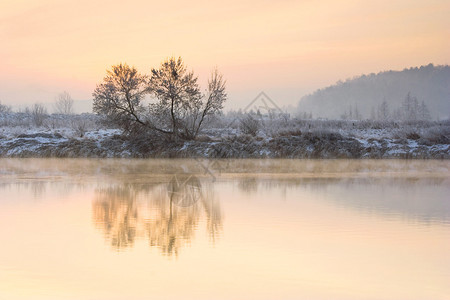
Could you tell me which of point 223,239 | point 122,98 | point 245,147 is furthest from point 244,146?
point 223,239

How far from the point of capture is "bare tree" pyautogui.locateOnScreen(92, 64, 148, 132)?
93.6ft

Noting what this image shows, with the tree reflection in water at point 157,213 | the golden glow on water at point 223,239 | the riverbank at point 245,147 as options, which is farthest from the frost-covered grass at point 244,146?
the tree reflection in water at point 157,213

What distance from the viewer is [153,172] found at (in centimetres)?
2039

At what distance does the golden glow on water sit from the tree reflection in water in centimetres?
3

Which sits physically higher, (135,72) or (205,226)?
(135,72)

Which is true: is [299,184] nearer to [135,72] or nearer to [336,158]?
[336,158]

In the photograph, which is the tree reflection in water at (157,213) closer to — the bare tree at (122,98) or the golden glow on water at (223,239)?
the golden glow on water at (223,239)

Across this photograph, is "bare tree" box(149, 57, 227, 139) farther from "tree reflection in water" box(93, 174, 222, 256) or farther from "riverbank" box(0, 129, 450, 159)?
"tree reflection in water" box(93, 174, 222, 256)

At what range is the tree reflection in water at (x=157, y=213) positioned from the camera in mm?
8859

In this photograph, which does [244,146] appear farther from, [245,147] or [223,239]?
[223,239]

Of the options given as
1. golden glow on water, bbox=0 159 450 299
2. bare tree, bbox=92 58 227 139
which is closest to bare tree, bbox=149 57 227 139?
bare tree, bbox=92 58 227 139

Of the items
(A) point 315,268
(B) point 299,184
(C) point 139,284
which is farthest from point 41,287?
(B) point 299,184

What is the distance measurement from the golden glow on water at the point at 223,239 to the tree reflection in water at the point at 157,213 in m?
0.03

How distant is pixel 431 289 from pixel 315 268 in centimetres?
138
